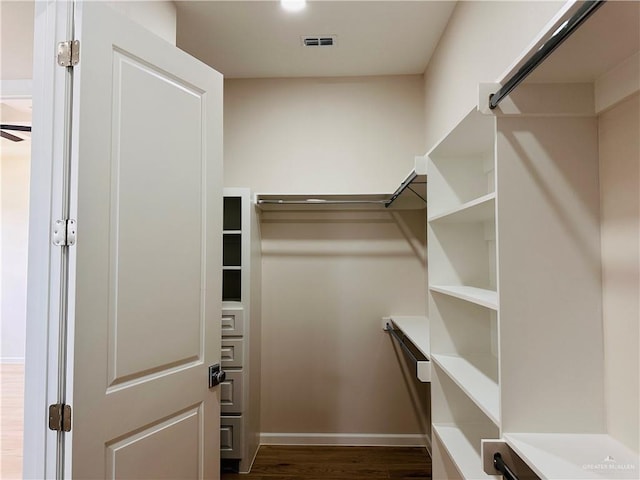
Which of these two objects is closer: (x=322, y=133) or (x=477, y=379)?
(x=477, y=379)

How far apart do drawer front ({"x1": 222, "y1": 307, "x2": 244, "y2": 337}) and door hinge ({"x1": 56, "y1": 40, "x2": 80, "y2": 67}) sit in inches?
68.7

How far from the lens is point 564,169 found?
1045mm

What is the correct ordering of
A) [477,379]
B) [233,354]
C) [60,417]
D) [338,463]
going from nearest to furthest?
[60,417] < [477,379] < [233,354] < [338,463]

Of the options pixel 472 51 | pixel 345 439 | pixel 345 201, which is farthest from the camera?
pixel 345 439

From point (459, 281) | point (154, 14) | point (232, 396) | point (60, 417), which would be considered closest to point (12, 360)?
point (60, 417)

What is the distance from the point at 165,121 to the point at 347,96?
1.97 meters

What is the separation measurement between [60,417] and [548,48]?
162 cm

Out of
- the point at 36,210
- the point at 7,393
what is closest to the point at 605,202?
the point at 36,210

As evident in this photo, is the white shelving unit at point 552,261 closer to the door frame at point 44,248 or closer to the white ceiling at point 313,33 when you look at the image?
the door frame at point 44,248

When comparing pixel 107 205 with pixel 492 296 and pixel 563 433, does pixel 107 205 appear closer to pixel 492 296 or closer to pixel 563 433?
pixel 492 296

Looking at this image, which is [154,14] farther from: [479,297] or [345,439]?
[345,439]

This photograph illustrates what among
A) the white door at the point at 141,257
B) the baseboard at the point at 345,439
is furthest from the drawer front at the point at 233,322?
the baseboard at the point at 345,439

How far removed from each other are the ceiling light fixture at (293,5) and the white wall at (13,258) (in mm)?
1531

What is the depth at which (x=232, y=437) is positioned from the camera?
2629 millimetres
